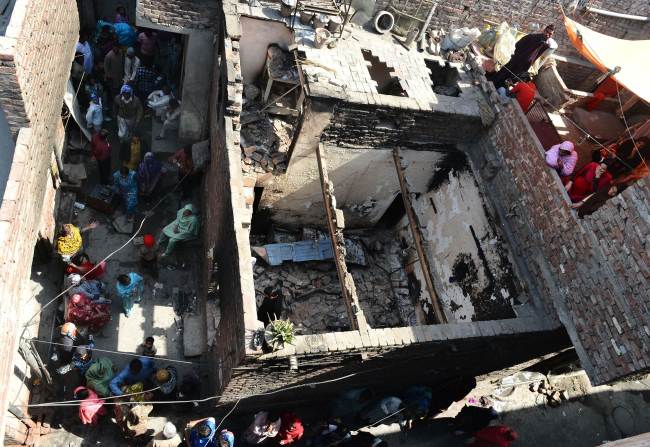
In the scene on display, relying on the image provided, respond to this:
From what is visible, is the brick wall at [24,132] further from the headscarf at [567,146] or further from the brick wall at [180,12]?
the headscarf at [567,146]

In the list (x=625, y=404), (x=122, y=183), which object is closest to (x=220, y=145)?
(x=122, y=183)

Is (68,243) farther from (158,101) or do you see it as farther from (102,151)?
(158,101)

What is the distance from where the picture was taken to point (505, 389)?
35.8ft

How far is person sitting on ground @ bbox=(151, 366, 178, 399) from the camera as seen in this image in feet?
26.1

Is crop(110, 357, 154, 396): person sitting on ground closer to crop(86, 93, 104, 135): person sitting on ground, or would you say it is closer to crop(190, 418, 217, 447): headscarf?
crop(190, 418, 217, 447): headscarf

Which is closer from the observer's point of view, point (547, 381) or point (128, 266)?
point (128, 266)

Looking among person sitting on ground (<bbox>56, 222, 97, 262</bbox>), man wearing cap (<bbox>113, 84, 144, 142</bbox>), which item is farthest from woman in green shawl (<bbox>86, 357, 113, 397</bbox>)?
man wearing cap (<bbox>113, 84, 144, 142</bbox>)

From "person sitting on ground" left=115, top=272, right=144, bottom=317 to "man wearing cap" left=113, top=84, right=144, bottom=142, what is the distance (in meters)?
3.67

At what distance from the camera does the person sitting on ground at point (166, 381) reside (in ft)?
26.1

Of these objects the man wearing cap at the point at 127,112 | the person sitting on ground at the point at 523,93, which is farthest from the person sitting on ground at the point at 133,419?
the person sitting on ground at the point at 523,93

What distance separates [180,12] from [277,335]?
7372 millimetres

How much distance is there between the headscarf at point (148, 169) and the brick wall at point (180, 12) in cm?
285

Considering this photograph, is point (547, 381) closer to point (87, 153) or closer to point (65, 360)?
point (65, 360)

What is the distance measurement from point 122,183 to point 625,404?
41.8 feet
